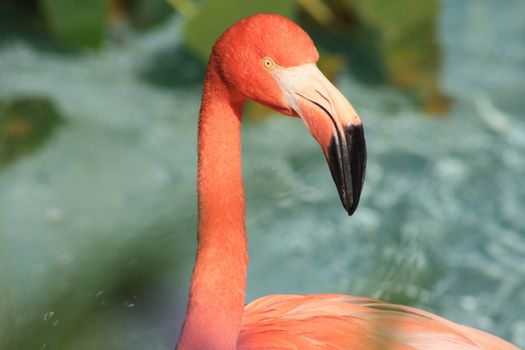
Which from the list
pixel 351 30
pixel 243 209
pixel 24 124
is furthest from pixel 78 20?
pixel 243 209

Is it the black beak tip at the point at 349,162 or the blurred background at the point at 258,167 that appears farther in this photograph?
the blurred background at the point at 258,167

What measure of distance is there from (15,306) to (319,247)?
3.19 ft

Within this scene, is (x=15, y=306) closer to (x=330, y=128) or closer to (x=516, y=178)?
(x=330, y=128)

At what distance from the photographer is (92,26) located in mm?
3809

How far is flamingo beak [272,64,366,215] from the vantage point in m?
1.57

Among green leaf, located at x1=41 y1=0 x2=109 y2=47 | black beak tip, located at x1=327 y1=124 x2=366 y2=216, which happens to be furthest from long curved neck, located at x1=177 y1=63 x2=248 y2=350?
green leaf, located at x1=41 y1=0 x2=109 y2=47

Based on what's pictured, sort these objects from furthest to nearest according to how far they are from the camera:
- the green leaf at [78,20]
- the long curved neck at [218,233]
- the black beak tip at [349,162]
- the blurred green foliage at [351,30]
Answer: the green leaf at [78,20] < the blurred green foliage at [351,30] < the long curved neck at [218,233] < the black beak tip at [349,162]

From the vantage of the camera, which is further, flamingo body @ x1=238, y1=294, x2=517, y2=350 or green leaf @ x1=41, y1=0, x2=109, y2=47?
green leaf @ x1=41, y1=0, x2=109, y2=47

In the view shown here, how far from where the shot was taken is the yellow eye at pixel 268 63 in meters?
1.65

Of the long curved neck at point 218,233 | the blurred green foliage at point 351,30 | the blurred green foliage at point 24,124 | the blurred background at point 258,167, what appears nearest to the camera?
the long curved neck at point 218,233

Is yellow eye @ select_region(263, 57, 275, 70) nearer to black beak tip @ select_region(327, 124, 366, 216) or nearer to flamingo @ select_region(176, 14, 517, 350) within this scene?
flamingo @ select_region(176, 14, 517, 350)

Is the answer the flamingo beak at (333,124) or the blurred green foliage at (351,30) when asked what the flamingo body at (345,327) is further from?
the blurred green foliage at (351,30)

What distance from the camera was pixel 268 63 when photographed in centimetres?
166

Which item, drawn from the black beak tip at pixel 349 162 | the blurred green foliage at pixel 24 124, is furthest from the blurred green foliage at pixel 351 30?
the black beak tip at pixel 349 162
